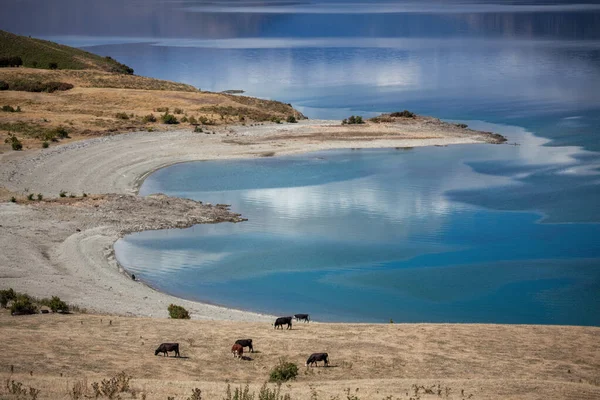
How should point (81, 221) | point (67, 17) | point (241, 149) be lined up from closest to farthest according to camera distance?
point (81, 221) → point (241, 149) → point (67, 17)

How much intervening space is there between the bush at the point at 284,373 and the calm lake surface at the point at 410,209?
8.77 m

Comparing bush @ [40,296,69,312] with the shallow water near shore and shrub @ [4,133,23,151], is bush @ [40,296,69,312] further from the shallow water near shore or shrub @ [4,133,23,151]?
shrub @ [4,133,23,151]

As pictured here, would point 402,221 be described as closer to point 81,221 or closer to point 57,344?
point 81,221

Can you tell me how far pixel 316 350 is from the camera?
18172mm

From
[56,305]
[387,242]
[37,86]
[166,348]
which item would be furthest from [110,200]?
[37,86]

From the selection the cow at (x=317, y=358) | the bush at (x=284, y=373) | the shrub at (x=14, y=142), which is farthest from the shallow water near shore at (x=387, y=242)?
the bush at (x=284, y=373)

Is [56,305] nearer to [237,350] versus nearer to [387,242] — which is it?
[237,350]

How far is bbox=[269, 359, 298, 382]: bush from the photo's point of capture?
16.1 metres

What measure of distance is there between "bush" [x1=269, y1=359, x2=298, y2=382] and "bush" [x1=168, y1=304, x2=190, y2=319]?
20.4 feet

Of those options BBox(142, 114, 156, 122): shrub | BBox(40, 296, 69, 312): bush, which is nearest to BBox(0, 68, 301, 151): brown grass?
BBox(142, 114, 156, 122): shrub

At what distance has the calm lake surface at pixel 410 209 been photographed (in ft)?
88.9

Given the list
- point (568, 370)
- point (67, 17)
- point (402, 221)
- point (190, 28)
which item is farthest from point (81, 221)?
point (67, 17)

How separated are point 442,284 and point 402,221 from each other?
8256mm

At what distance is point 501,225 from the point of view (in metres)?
35.5
